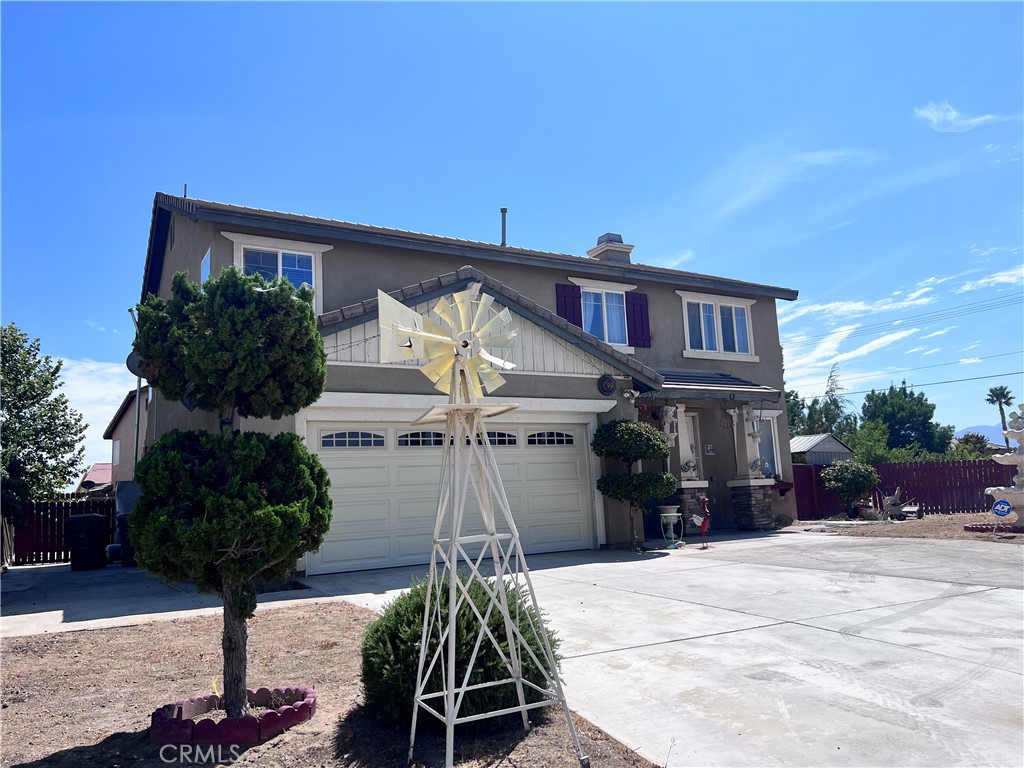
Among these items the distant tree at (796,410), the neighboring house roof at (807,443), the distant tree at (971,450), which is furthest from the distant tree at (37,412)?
the distant tree at (796,410)

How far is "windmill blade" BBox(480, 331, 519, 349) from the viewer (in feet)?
14.3

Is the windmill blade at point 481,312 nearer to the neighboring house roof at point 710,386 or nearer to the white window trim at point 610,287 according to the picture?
the neighboring house roof at point 710,386

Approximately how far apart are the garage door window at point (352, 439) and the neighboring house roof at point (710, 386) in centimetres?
592

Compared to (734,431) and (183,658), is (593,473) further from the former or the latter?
(183,658)

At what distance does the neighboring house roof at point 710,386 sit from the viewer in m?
14.9

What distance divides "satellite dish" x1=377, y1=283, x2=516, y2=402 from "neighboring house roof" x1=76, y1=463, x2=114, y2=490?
3599 cm

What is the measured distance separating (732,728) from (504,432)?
855 cm

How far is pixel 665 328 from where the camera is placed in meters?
17.1

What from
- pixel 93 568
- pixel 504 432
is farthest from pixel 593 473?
pixel 93 568

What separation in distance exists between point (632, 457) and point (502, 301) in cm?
363

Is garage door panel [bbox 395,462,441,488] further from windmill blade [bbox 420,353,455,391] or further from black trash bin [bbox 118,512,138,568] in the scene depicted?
windmill blade [bbox 420,353,455,391]

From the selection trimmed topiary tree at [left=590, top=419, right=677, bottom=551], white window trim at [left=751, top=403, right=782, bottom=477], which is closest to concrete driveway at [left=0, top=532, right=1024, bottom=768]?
trimmed topiary tree at [left=590, top=419, right=677, bottom=551]

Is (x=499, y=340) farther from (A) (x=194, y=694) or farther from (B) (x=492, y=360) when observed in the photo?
(A) (x=194, y=694)

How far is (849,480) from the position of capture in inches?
737
